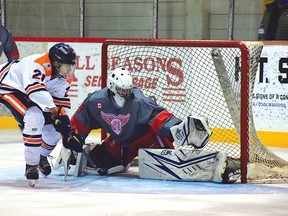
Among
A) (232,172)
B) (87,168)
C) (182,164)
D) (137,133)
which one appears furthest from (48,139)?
(232,172)

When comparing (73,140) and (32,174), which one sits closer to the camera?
(32,174)

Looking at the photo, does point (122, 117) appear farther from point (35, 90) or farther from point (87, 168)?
point (35, 90)

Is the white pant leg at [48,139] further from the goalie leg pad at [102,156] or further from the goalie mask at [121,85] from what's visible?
the goalie mask at [121,85]

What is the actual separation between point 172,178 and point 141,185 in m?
0.27

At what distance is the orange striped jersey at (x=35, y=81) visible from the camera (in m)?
4.67

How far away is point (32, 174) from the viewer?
475 cm

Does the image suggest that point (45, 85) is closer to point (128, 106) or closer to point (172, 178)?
point (128, 106)

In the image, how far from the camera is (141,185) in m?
4.94

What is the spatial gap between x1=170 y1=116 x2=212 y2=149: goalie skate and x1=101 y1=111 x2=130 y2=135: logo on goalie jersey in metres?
0.36

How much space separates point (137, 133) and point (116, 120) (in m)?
0.17

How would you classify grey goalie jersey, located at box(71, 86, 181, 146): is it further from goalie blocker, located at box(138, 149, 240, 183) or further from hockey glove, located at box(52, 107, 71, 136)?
hockey glove, located at box(52, 107, 71, 136)

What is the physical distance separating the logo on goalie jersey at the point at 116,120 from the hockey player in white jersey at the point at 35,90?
30cm

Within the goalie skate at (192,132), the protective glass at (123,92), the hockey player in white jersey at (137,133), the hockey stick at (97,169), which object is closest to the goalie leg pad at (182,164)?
the hockey player in white jersey at (137,133)

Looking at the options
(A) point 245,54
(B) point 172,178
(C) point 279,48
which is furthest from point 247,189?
(C) point 279,48
